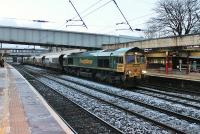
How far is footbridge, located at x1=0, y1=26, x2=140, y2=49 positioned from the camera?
176 feet

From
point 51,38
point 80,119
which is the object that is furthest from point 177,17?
point 80,119

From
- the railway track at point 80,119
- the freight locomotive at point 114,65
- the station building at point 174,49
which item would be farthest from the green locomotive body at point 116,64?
the railway track at point 80,119

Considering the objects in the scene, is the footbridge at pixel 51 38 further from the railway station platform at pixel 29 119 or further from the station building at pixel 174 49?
the railway station platform at pixel 29 119

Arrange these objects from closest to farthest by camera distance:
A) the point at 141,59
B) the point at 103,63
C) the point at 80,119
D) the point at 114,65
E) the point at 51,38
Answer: the point at 80,119 < the point at 141,59 < the point at 114,65 < the point at 103,63 < the point at 51,38

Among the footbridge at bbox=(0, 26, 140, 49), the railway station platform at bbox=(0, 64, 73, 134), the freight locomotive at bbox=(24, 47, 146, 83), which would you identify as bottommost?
the railway station platform at bbox=(0, 64, 73, 134)

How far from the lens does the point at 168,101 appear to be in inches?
783

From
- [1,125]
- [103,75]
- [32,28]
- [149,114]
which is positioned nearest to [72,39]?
[32,28]

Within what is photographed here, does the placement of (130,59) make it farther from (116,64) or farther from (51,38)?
(51,38)

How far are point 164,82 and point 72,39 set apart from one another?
2721 cm

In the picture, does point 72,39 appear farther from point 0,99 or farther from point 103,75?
point 0,99

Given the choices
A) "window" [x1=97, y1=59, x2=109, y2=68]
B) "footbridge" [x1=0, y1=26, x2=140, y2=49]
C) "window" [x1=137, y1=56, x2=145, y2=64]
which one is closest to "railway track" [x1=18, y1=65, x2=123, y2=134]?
"window" [x1=137, y1=56, x2=145, y2=64]

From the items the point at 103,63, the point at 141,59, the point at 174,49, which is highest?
the point at 174,49

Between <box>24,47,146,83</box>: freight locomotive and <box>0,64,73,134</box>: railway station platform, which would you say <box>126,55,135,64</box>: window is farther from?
<box>0,64,73,134</box>: railway station platform

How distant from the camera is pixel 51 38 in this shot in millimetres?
56250
